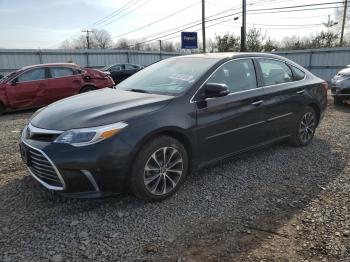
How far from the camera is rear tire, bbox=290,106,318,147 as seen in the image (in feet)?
17.5

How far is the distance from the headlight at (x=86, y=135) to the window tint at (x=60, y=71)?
785 centimetres

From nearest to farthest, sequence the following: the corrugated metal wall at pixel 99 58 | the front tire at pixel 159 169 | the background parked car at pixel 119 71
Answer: the front tire at pixel 159 169 < the background parked car at pixel 119 71 < the corrugated metal wall at pixel 99 58

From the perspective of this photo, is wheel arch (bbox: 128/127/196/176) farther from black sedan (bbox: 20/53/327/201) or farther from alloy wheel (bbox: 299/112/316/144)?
alloy wheel (bbox: 299/112/316/144)

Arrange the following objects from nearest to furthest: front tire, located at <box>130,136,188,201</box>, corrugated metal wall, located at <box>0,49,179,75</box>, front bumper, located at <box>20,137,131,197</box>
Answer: front bumper, located at <box>20,137,131,197</box>
front tire, located at <box>130,136,188,201</box>
corrugated metal wall, located at <box>0,49,179,75</box>

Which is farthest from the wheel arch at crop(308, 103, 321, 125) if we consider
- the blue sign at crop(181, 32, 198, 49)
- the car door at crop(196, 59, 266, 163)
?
the blue sign at crop(181, 32, 198, 49)

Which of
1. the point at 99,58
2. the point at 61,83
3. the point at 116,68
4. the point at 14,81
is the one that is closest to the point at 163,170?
the point at 61,83

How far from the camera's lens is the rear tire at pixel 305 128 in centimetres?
532

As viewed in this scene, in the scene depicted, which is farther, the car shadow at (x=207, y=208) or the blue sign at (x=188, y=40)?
the blue sign at (x=188, y=40)

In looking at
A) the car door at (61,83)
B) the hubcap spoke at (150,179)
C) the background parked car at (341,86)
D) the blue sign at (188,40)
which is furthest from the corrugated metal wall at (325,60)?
the hubcap spoke at (150,179)

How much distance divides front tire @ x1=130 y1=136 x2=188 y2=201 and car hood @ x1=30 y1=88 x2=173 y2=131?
0.38m

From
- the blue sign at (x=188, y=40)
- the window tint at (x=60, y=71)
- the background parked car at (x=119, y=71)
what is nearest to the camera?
the window tint at (x=60, y=71)

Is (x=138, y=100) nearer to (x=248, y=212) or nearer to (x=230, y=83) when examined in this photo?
(x=230, y=83)

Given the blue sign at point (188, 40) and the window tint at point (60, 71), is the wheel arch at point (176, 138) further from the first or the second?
the blue sign at point (188, 40)

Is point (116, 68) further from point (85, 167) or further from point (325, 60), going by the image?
point (85, 167)
